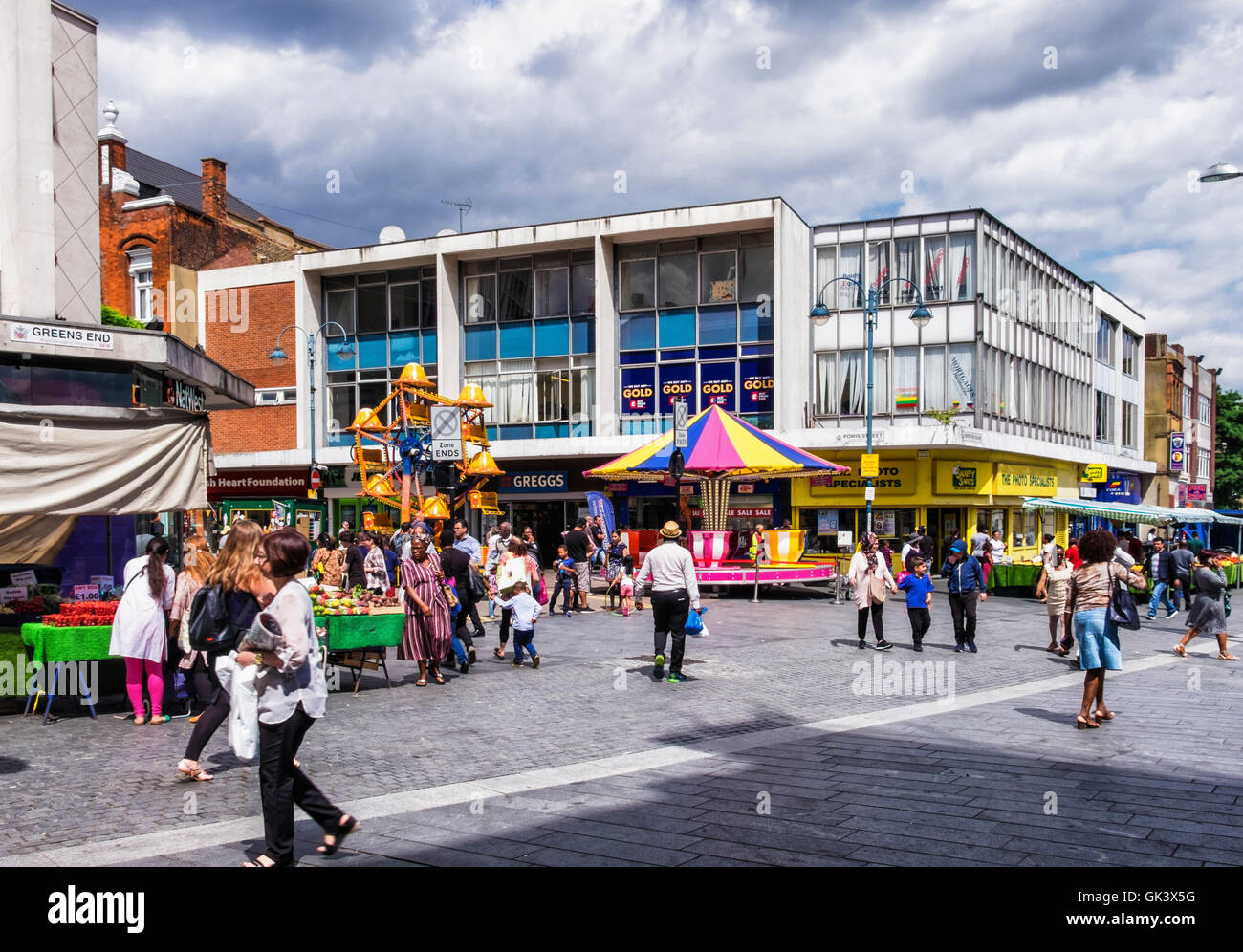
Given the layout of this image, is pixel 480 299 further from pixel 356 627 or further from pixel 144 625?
pixel 144 625

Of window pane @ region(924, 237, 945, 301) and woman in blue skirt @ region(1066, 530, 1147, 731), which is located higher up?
window pane @ region(924, 237, 945, 301)

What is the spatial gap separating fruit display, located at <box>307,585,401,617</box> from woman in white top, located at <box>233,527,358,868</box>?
5322 millimetres

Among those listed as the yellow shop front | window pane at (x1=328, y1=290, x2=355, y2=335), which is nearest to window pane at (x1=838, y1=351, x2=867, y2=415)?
the yellow shop front

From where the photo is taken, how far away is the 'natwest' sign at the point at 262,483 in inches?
1457

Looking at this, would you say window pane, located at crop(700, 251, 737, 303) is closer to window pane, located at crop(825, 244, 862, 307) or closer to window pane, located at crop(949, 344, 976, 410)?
window pane, located at crop(825, 244, 862, 307)

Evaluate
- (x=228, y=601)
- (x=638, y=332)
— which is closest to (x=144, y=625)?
(x=228, y=601)

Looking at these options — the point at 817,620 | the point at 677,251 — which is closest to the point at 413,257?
the point at 677,251

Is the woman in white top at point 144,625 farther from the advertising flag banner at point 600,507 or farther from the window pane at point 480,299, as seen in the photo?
the window pane at point 480,299

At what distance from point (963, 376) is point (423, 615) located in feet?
82.0

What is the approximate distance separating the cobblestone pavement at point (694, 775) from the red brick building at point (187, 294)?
28.5 meters

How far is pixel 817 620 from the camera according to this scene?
18062mm

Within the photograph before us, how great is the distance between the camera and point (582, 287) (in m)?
33.8

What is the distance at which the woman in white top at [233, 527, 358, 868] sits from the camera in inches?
186

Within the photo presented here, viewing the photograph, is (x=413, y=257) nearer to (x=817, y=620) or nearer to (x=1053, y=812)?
(x=817, y=620)
